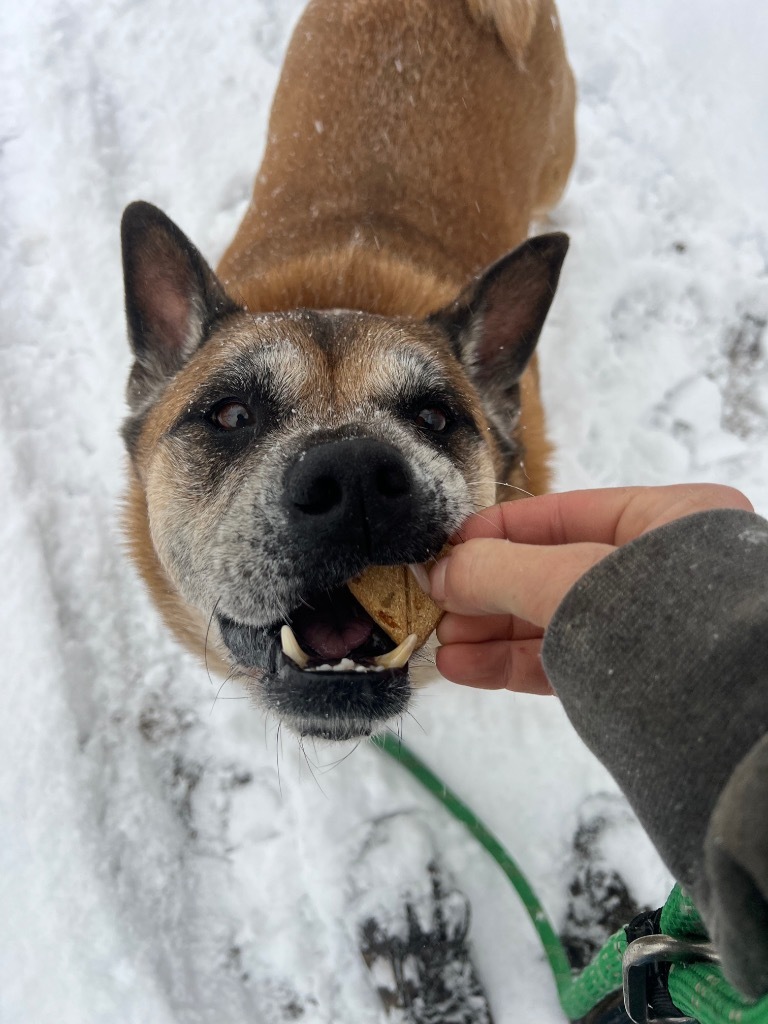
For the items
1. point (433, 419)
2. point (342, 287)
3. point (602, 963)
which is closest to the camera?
point (602, 963)

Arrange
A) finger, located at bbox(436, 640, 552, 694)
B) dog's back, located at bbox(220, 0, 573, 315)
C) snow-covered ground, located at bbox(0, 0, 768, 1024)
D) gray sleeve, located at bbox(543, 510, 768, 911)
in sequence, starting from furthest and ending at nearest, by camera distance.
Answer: dog's back, located at bbox(220, 0, 573, 315), snow-covered ground, located at bbox(0, 0, 768, 1024), finger, located at bbox(436, 640, 552, 694), gray sleeve, located at bbox(543, 510, 768, 911)

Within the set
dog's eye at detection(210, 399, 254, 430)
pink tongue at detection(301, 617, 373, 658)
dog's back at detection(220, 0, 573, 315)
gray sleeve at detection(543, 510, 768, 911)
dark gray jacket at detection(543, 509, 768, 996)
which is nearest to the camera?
dark gray jacket at detection(543, 509, 768, 996)

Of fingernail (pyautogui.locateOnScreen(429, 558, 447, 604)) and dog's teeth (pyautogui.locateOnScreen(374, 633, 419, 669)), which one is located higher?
fingernail (pyautogui.locateOnScreen(429, 558, 447, 604))

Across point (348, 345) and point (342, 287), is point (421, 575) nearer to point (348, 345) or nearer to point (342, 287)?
point (348, 345)

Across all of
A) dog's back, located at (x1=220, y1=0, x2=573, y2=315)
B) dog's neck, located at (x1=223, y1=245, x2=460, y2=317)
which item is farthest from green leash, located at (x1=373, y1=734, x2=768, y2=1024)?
dog's back, located at (x1=220, y1=0, x2=573, y2=315)

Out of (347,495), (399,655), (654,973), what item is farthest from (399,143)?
(654,973)

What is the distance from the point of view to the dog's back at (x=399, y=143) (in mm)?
3635

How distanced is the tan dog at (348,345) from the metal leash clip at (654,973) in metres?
0.87

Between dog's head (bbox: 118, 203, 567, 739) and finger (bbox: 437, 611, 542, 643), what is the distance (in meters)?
0.22

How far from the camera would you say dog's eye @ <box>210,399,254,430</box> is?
2.50 meters

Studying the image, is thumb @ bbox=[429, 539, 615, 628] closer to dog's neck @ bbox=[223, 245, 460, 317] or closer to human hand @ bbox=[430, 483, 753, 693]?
human hand @ bbox=[430, 483, 753, 693]

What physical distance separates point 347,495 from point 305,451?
22 centimetres

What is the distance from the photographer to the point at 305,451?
200cm

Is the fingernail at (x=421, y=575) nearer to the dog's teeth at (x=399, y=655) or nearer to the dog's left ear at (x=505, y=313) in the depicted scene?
the dog's teeth at (x=399, y=655)
